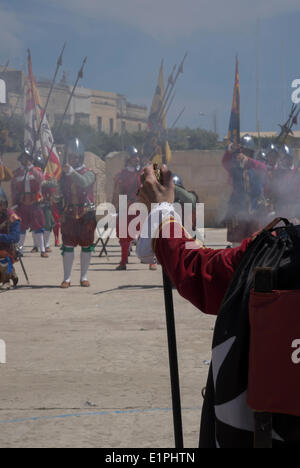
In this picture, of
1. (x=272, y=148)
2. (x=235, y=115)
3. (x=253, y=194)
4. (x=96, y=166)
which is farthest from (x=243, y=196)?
(x=96, y=166)

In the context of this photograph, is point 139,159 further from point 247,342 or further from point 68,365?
point 247,342

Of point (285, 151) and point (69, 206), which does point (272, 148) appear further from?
point (69, 206)

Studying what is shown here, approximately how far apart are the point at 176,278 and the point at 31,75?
16.4 metres

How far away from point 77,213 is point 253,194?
3.76 m

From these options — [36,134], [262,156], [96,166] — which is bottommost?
[96,166]

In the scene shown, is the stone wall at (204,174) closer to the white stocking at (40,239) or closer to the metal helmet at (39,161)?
the metal helmet at (39,161)

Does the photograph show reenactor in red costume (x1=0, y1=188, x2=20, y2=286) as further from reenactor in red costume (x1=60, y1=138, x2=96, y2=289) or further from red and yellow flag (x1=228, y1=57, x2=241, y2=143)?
red and yellow flag (x1=228, y1=57, x2=241, y2=143)

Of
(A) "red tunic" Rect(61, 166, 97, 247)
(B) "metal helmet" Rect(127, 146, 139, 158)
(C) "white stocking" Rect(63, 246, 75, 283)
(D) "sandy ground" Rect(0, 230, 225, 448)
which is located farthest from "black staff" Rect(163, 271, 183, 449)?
(B) "metal helmet" Rect(127, 146, 139, 158)

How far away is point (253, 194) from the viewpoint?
1248cm

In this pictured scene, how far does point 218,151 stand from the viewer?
2595 cm

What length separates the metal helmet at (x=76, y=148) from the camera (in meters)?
10.6

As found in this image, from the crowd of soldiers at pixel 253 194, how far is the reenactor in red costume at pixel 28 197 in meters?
3.71
